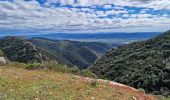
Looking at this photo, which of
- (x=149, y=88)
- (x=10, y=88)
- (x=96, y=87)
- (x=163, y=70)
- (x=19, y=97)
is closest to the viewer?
(x=19, y=97)

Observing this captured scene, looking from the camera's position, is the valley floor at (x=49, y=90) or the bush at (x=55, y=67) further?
the bush at (x=55, y=67)

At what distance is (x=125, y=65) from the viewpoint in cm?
7962

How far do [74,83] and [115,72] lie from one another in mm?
55741

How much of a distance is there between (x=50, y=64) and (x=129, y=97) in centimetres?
1025

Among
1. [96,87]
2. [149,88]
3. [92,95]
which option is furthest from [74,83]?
[149,88]

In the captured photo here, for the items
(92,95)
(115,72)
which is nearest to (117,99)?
(92,95)

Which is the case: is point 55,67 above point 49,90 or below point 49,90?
below

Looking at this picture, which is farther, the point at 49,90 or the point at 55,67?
the point at 55,67

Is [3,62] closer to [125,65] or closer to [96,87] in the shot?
[96,87]

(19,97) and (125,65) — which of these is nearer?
(19,97)

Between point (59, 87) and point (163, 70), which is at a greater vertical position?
point (59, 87)

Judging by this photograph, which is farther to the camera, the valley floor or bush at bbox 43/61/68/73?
bush at bbox 43/61/68/73

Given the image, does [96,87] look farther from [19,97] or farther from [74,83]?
[19,97]

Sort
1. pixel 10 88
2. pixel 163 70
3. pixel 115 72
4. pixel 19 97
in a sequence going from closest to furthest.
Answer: pixel 19 97 → pixel 10 88 → pixel 163 70 → pixel 115 72
